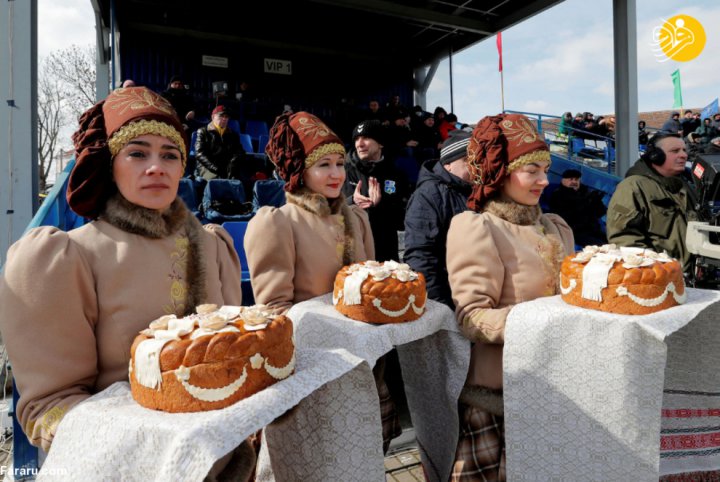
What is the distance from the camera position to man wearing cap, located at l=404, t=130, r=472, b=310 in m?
2.23

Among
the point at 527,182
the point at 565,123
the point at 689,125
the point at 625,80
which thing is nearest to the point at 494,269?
the point at 527,182

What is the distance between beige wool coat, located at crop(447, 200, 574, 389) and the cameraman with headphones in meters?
2.44

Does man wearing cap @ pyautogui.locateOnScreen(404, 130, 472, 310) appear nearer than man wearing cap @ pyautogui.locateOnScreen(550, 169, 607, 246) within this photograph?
Yes

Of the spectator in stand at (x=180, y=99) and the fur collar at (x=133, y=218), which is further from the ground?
the spectator in stand at (x=180, y=99)

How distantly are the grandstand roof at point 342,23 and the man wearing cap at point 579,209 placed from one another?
12.5 ft

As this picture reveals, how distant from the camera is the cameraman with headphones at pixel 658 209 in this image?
12.7ft

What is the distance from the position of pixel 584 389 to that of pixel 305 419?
94 centimetres

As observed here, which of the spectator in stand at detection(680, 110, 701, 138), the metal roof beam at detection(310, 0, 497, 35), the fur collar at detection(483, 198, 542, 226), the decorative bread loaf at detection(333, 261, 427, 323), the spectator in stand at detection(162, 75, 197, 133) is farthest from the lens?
the spectator in stand at detection(680, 110, 701, 138)

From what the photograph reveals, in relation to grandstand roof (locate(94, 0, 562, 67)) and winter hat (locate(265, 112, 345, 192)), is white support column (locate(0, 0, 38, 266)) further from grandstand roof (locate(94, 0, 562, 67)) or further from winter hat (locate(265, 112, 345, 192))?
grandstand roof (locate(94, 0, 562, 67))

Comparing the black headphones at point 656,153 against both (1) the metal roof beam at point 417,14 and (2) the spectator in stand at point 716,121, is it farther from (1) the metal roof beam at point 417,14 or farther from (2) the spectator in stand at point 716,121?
(2) the spectator in stand at point 716,121

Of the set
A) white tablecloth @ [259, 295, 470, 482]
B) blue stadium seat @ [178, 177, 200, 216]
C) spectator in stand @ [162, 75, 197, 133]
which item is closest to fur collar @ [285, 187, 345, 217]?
white tablecloth @ [259, 295, 470, 482]

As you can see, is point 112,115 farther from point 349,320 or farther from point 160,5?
point 160,5

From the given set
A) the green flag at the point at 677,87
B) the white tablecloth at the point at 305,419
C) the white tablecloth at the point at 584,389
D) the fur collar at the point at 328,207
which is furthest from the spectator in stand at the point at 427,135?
the green flag at the point at 677,87

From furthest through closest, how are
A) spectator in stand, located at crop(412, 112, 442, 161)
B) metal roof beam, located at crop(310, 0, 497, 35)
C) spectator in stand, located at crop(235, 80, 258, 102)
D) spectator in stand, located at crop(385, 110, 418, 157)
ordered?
1. spectator in stand, located at crop(235, 80, 258, 102)
2. spectator in stand, located at crop(412, 112, 442, 161)
3. spectator in stand, located at crop(385, 110, 418, 157)
4. metal roof beam, located at crop(310, 0, 497, 35)
